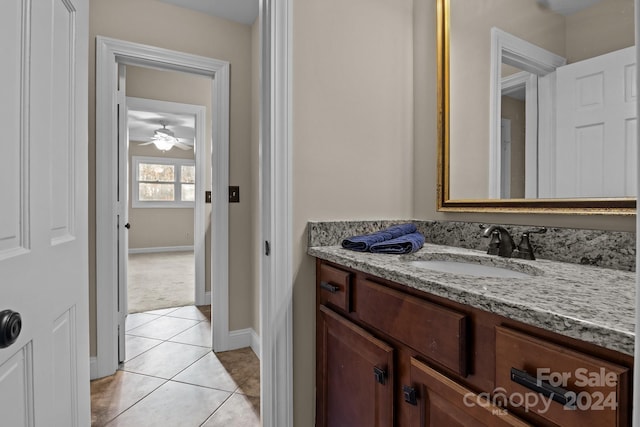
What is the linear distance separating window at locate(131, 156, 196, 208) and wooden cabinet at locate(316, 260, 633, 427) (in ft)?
23.5

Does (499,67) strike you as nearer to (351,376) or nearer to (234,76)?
(351,376)

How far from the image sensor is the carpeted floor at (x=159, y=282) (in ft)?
11.4

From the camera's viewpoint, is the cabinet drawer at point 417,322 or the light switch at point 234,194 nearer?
the cabinet drawer at point 417,322

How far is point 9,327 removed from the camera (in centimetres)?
56

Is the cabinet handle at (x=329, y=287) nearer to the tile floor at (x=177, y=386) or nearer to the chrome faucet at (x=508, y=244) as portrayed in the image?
the chrome faucet at (x=508, y=244)

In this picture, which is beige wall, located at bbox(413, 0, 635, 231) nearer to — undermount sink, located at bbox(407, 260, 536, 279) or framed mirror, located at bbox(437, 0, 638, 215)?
framed mirror, located at bbox(437, 0, 638, 215)

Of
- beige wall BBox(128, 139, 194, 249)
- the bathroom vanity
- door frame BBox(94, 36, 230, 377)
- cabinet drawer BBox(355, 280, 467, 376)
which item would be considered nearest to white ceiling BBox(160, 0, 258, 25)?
door frame BBox(94, 36, 230, 377)

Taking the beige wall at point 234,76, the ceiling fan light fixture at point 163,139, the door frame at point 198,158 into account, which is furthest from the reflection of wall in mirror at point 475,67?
the ceiling fan light fixture at point 163,139

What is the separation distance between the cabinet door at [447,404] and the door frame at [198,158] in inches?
110

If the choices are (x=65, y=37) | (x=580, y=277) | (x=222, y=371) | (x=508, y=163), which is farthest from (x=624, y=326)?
(x=222, y=371)

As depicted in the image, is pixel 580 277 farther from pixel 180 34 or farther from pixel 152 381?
pixel 180 34

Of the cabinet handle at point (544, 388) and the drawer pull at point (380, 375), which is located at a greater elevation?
the cabinet handle at point (544, 388)

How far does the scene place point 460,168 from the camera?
1.42m

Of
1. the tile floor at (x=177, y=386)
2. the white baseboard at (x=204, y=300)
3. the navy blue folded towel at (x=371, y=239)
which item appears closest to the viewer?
the navy blue folded towel at (x=371, y=239)
